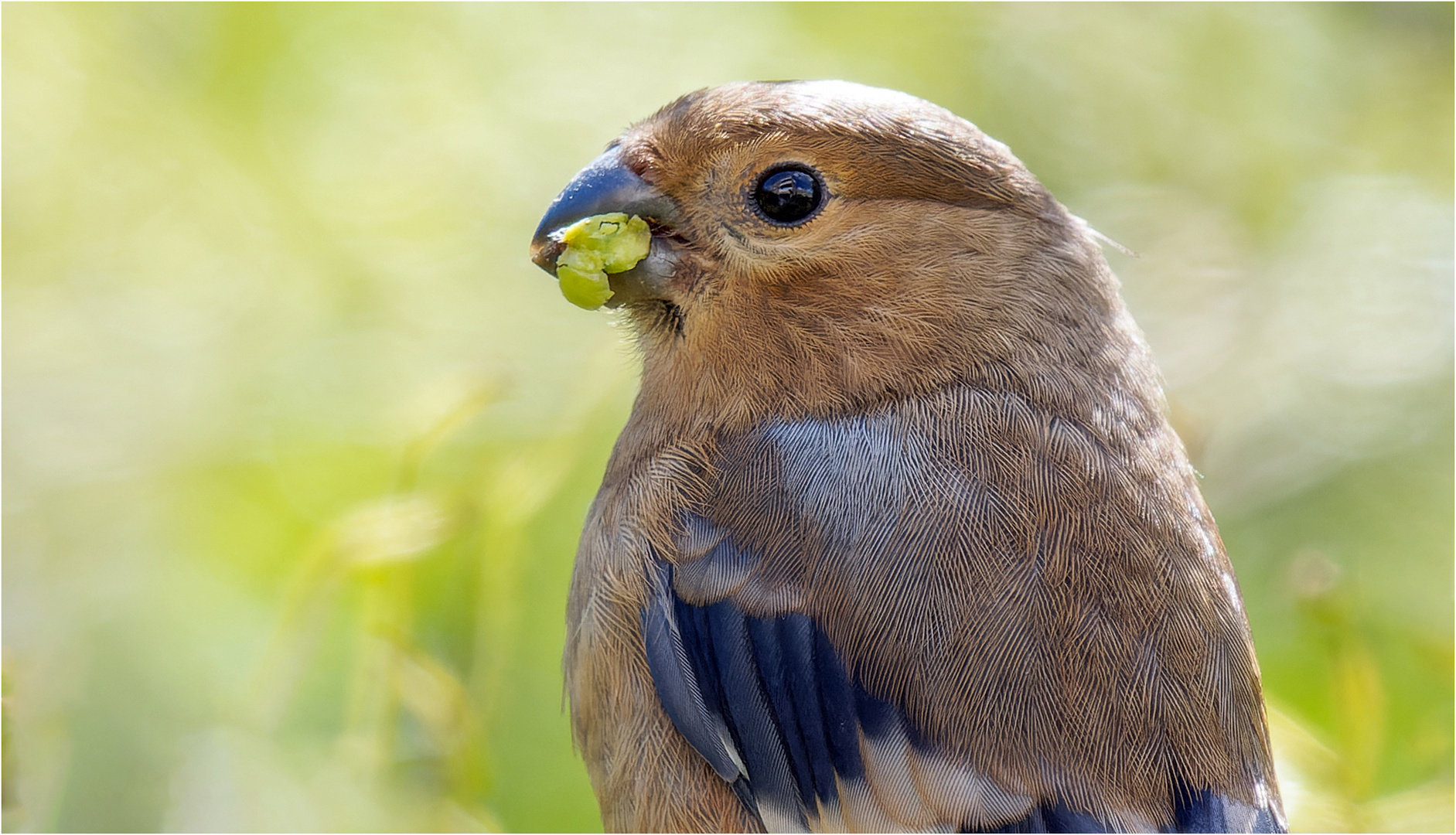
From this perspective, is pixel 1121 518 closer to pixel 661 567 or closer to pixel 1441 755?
pixel 661 567

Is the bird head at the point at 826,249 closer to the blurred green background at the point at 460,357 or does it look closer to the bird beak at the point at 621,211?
the bird beak at the point at 621,211

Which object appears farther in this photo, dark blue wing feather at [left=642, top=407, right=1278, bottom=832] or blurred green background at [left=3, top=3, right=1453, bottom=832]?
blurred green background at [left=3, top=3, right=1453, bottom=832]

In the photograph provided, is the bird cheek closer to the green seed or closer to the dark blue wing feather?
the green seed

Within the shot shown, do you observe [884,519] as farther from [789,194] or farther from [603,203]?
[603,203]

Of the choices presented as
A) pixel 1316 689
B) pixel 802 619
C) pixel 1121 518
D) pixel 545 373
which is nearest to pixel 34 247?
pixel 545 373

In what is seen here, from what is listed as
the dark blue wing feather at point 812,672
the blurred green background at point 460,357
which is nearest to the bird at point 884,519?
the dark blue wing feather at point 812,672

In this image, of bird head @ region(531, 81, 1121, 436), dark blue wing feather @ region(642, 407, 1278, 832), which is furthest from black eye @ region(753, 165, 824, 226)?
dark blue wing feather @ region(642, 407, 1278, 832)
